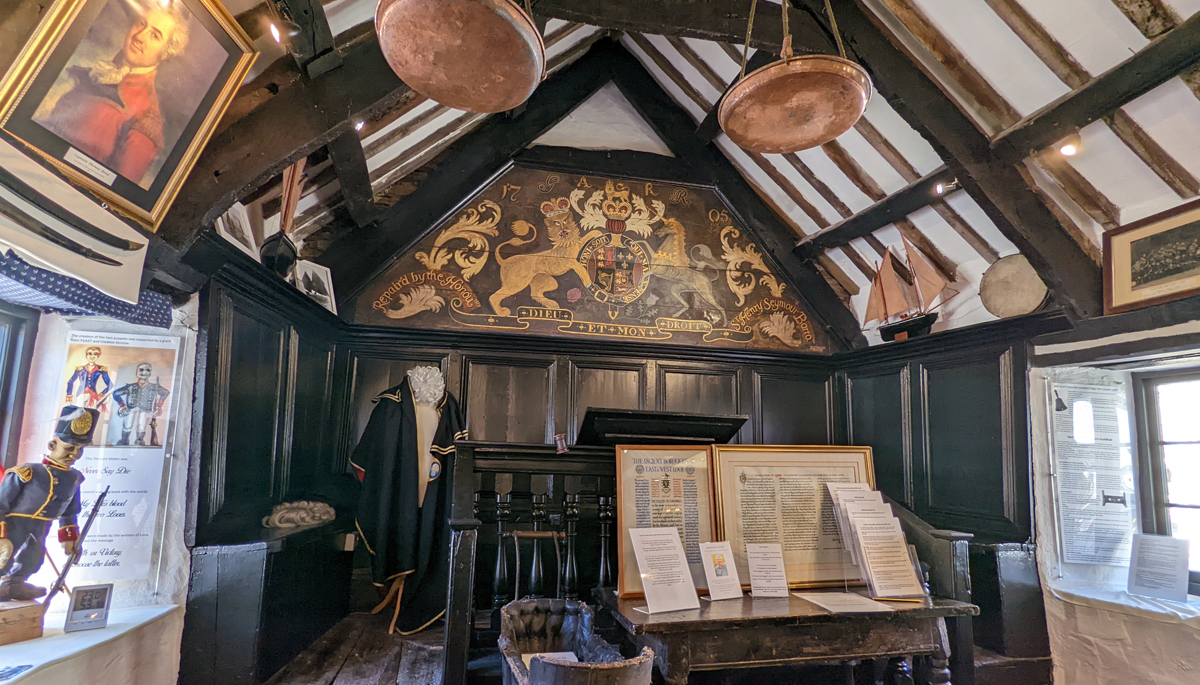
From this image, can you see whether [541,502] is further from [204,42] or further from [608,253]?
[608,253]

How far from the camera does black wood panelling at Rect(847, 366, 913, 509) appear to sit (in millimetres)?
4938

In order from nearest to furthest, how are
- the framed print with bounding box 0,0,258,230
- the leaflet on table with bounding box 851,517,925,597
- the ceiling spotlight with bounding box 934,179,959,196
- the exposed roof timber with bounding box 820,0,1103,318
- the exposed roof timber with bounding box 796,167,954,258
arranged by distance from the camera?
the framed print with bounding box 0,0,258,230 → the leaflet on table with bounding box 851,517,925,597 → the exposed roof timber with bounding box 820,0,1103,318 → the ceiling spotlight with bounding box 934,179,959,196 → the exposed roof timber with bounding box 796,167,954,258

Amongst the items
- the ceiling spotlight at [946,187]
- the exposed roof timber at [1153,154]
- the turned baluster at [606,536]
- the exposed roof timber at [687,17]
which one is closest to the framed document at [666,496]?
the turned baluster at [606,536]

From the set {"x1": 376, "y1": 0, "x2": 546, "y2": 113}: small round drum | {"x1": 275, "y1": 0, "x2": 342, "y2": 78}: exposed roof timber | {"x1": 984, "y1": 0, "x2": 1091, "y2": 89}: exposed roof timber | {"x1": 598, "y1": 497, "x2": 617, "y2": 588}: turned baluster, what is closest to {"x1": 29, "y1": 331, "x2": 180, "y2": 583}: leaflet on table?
{"x1": 275, "y1": 0, "x2": 342, "y2": 78}: exposed roof timber

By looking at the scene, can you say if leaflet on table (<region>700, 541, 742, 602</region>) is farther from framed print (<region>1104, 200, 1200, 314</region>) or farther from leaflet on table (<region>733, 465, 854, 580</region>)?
framed print (<region>1104, 200, 1200, 314</region>)

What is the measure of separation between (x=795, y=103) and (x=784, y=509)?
180 centimetres

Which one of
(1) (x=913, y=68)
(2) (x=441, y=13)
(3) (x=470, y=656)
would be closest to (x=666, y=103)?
(1) (x=913, y=68)

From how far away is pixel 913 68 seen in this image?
370 cm

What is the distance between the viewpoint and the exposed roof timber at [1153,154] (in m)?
3.21

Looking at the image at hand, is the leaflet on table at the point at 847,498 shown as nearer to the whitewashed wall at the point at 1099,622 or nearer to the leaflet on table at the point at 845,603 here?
the leaflet on table at the point at 845,603

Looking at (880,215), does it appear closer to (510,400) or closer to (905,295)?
(905,295)

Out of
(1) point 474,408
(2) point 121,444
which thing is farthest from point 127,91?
(1) point 474,408

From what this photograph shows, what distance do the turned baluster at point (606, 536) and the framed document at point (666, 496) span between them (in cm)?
33

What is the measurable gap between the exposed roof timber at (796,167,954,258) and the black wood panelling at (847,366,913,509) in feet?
3.98
